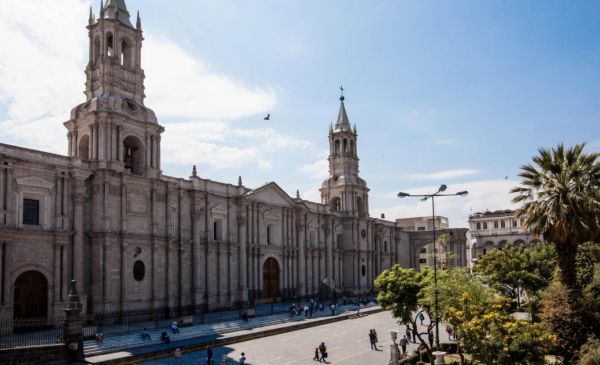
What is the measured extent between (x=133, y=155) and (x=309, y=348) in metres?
19.1

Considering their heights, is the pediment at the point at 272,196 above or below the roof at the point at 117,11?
below

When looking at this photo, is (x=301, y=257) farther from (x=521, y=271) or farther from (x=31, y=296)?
(x=31, y=296)

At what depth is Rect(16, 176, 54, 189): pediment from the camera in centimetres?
3047

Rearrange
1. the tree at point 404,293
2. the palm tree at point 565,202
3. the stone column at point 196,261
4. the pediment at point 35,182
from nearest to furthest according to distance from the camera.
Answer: the palm tree at point 565,202, the tree at point 404,293, the pediment at point 35,182, the stone column at point 196,261

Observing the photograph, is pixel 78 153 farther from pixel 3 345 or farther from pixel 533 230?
pixel 533 230

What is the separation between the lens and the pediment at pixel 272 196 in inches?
1903

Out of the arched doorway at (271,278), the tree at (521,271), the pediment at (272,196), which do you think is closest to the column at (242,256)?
the pediment at (272,196)

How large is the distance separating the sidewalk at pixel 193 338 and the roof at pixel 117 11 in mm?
21839

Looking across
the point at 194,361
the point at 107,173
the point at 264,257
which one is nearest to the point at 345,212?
the point at 264,257

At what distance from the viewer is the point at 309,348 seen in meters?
29.5

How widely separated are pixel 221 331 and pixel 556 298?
2017 cm

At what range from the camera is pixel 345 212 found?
61.8 meters

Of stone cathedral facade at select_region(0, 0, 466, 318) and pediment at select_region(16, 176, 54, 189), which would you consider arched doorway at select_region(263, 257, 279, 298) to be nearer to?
stone cathedral facade at select_region(0, 0, 466, 318)

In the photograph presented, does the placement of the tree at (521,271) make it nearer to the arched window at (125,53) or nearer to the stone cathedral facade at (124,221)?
the stone cathedral facade at (124,221)
